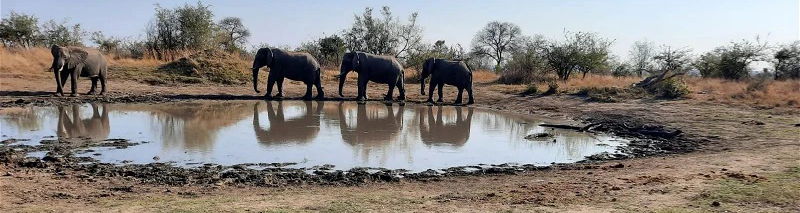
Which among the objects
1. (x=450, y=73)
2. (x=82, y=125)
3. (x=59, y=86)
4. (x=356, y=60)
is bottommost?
(x=82, y=125)

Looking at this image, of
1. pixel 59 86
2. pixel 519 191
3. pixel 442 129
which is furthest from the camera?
pixel 59 86

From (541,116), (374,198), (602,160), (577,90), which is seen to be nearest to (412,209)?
(374,198)

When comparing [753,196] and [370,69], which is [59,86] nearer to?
[370,69]

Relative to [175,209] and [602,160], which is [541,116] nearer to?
[602,160]

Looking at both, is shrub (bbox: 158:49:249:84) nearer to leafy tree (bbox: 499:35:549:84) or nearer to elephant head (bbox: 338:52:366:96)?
elephant head (bbox: 338:52:366:96)

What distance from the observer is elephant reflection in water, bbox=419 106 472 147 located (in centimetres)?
1223

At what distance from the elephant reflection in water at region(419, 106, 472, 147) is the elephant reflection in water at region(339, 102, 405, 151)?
0.60 meters

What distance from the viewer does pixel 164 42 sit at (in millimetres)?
34562

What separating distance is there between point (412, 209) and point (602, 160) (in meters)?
4.98

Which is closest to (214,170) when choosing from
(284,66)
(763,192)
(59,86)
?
(763,192)

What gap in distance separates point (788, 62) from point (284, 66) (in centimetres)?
2527

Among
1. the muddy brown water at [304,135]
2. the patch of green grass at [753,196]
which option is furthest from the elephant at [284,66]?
the patch of green grass at [753,196]

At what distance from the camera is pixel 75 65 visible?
59.9 feet

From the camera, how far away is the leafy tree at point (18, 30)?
33.9 metres
